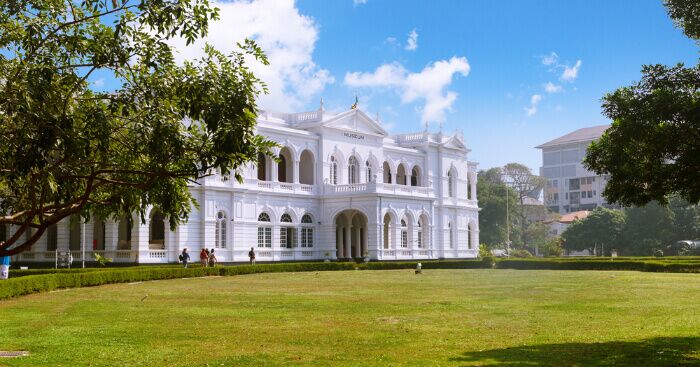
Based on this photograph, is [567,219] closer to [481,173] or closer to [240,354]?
[481,173]

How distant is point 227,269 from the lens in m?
41.8

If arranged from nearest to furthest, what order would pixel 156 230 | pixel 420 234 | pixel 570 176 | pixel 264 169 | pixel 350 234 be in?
1. pixel 156 230
2. pixel 264 169
3. pixel 350 234
4. pixel 420 234
5. pixel 570 176

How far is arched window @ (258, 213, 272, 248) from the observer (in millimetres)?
54969

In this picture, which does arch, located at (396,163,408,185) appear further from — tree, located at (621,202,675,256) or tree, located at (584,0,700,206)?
tree, located at (584,0,700,206)

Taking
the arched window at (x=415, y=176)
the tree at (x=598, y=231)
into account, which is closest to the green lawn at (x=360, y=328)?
the arched window at (x=415, y=176)

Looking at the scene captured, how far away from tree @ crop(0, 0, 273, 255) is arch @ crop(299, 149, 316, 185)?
47.6 meters

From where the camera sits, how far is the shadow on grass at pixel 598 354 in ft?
42.0

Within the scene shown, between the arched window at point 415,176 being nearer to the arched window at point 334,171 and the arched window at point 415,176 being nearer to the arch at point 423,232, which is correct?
the arch at point 423,232

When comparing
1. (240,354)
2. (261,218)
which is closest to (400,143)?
(261,218)

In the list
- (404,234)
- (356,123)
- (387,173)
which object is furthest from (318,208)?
(387,173)

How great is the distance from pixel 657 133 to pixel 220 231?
137ft

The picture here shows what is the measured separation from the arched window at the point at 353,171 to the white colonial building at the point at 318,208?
76mm

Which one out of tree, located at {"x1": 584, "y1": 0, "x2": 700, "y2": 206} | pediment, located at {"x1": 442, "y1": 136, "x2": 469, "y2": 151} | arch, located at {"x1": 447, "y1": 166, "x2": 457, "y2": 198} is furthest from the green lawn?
arch, located at {"x1": 447, "y1": 166, "x2": 457, "y2": 198}

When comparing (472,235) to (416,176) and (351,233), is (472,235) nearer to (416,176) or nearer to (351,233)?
(416,176)
